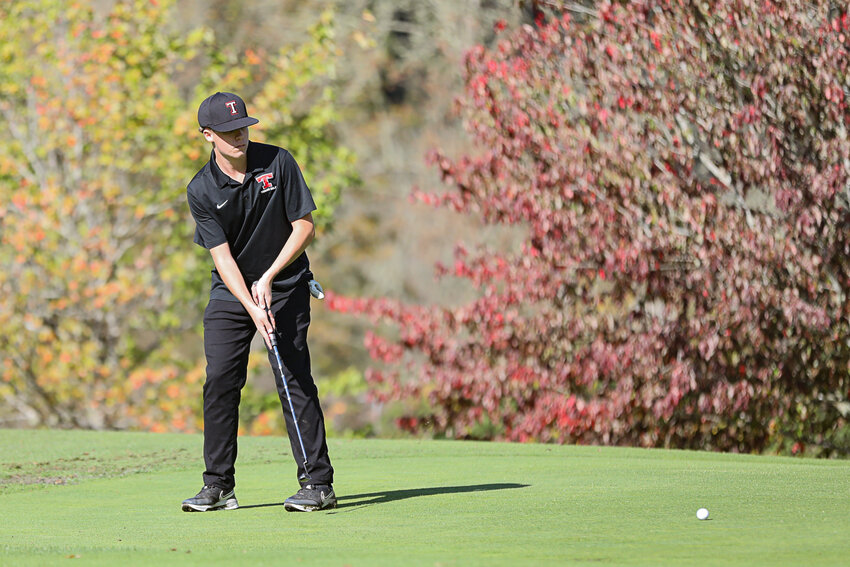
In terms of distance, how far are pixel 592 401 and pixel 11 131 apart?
9596mm

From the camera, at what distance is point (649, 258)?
10.9m

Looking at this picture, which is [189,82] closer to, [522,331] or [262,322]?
[522,331]

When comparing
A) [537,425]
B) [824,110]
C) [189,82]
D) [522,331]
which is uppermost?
[189,82]

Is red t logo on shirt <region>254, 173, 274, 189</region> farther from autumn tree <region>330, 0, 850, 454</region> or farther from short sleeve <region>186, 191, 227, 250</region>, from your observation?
autumn tree <region>330, 0, 850, 454</region>

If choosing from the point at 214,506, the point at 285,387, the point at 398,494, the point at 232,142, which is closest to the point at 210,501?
the point at 214,506

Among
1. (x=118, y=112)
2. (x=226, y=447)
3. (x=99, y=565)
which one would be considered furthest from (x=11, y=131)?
(x=99, y=565)

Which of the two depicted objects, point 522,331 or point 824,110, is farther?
point 522,331

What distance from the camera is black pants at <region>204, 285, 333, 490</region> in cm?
636

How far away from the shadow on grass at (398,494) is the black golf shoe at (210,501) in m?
0.07

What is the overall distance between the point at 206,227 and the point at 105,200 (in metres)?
11.2

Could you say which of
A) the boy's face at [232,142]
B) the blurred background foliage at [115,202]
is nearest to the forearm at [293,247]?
the boy's face at [232,142]

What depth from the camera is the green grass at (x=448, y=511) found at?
476 centimetres

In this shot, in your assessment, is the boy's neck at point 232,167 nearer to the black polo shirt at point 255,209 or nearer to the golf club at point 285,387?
the black polo shirt at point 255,209

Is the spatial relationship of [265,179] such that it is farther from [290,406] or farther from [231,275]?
[290,406]
